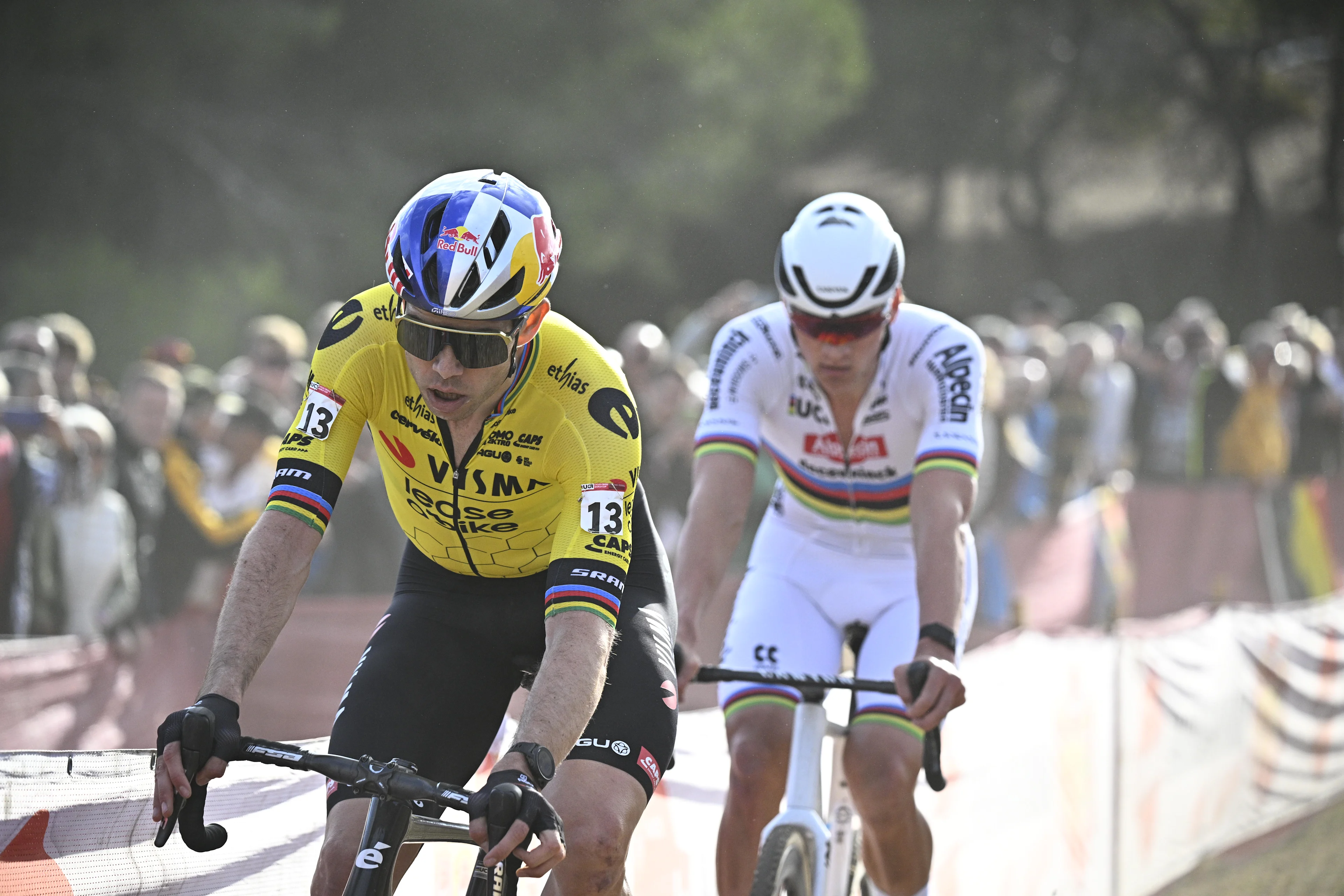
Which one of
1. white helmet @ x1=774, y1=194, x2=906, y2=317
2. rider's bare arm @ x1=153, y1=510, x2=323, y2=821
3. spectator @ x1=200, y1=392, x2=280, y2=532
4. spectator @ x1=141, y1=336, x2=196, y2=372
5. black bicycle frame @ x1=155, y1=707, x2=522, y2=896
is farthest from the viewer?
spectator @ x1=141, y1=336, x2=196, y2=372

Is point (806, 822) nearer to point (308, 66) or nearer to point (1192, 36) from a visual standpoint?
point (308, 66)

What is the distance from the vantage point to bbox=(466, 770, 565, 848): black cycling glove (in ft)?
8.28

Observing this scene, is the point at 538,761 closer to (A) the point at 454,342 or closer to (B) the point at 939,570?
(A) the point at 454,342

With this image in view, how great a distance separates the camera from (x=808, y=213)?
4.50 metres

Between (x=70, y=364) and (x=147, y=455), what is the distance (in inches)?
49.0

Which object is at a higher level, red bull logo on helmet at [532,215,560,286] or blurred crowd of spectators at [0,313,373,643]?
red bull logo on helmet at [532,215,560,286]

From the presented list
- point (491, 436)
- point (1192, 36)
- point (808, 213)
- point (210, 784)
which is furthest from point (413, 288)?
point (1192, 36)

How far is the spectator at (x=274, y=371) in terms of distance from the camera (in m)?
8.52

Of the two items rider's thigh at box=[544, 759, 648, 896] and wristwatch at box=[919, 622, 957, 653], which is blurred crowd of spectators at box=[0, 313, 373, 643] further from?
rider's thigh at box=[544, 759, 648, 896]

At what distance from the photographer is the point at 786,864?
3.97m

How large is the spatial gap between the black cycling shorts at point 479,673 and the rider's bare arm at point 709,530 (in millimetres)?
596

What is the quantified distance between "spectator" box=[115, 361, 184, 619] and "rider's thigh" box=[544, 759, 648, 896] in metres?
4.50

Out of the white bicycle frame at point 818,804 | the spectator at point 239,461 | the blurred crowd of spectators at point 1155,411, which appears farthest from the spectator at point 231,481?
the blurred crowd of spectators at point 1155,411

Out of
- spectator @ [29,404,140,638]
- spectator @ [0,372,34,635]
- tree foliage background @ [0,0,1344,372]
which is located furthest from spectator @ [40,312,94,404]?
tree foliage background @ [0,0,1344,372]
